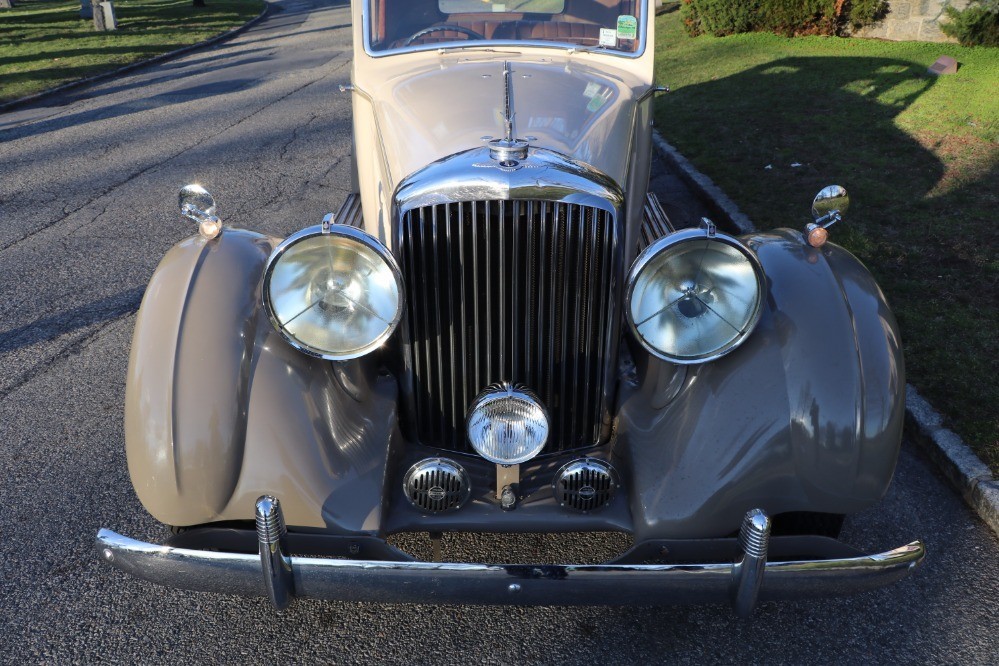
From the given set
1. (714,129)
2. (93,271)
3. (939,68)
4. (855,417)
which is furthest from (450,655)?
(939,68)

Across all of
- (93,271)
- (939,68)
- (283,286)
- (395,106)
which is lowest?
(93,271)

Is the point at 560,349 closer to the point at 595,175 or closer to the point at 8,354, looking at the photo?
the point at 595,175

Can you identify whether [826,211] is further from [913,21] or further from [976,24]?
[913,21]

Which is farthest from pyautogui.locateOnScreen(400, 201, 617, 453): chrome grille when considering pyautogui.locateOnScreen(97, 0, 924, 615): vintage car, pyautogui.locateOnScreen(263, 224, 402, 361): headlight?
pyautogui.locateOnScreen(263, 224, 402, 361): headlight

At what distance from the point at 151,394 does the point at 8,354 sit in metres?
2.64

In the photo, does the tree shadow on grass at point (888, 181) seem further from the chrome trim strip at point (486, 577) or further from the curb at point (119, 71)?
the curb at point (119, 71)

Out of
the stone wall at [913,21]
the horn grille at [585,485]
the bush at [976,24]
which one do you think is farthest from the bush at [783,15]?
the horn grille at [585,485]

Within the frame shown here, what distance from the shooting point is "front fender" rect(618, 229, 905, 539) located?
2379mm

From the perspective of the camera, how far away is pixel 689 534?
7.93 ft

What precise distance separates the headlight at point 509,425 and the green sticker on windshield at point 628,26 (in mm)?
2157

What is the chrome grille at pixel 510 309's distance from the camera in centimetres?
245

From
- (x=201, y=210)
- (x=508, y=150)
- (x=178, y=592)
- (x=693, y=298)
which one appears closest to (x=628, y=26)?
(x=508, y=150)

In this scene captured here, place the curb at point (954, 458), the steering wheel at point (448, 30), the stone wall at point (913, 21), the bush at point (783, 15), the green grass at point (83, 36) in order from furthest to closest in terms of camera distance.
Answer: the green grass at point (83, 36) < the bush at point (783, 15) < the stone wall at point (913, 21) < the steering wheel at point (448, 30) < the curb at point (954, 458)

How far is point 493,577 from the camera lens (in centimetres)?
220
